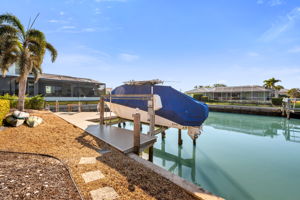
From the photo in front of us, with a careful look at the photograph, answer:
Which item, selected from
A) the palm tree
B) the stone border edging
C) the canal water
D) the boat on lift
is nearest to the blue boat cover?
the boat on lift

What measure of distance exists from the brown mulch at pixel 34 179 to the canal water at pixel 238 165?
162 inches

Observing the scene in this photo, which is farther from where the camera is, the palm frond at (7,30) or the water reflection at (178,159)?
the palm frond at (7,30)

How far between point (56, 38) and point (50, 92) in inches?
470

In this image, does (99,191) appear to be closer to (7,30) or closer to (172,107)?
(172,107)

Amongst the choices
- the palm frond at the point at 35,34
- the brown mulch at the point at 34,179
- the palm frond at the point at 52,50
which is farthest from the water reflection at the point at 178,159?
the palm frond at the point at 35,34

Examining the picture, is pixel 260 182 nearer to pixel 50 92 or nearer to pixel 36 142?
pixel 36 142

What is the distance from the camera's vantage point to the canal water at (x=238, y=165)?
422 centimetres

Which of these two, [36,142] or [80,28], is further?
[80,28]

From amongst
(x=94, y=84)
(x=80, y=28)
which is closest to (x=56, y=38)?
(x=80, y=28)

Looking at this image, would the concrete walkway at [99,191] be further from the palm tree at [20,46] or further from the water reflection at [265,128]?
the water reflection at [265,128]

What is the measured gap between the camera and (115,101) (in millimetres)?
8633

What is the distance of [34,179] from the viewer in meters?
2.68

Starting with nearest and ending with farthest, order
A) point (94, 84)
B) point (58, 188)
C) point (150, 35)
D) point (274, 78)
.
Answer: point (58, 188) → point (150, 35) → point (94, 84) → point (274, 78)

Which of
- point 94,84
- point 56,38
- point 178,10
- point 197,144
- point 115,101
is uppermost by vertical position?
point 178,10
